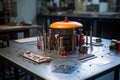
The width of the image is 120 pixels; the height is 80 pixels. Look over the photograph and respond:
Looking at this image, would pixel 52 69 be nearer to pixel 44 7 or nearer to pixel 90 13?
pixel 90 13

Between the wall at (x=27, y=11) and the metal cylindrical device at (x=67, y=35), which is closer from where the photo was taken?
the metal cylindrical device at (x=67, y=35)

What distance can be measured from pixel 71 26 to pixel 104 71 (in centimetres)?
59

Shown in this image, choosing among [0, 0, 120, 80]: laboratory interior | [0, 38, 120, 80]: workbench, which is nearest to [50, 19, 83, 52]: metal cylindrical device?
[0, 0, 120, 80]: laboratory interior

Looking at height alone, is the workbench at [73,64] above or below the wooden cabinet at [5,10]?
below

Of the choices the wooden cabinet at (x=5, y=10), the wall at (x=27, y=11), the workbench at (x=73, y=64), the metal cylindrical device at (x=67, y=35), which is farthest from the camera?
the wall at (x=27, y=11)

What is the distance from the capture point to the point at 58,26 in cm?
170

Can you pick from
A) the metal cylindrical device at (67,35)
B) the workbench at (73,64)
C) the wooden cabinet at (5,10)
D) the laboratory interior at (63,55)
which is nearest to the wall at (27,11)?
the wooden cabinet at (5,10)

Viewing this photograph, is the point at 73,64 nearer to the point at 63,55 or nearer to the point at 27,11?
the point at 63,55

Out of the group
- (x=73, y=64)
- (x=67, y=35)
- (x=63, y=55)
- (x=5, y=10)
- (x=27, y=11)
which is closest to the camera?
(x=73, y=64)

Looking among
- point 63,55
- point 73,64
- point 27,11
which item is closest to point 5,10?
point 27,11

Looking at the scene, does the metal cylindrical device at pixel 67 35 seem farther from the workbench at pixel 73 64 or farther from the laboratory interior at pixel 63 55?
the workbench at pixel 73 64

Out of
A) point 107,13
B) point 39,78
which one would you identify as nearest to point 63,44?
point 39,78

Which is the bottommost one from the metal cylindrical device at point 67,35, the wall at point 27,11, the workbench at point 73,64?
the workbench at point 73,64

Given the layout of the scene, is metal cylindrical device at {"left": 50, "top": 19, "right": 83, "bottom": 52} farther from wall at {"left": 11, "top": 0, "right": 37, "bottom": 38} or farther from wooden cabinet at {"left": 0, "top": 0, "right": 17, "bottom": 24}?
wall at {"left": 11, "top": 0, "right": 37, "bottom": 38}
